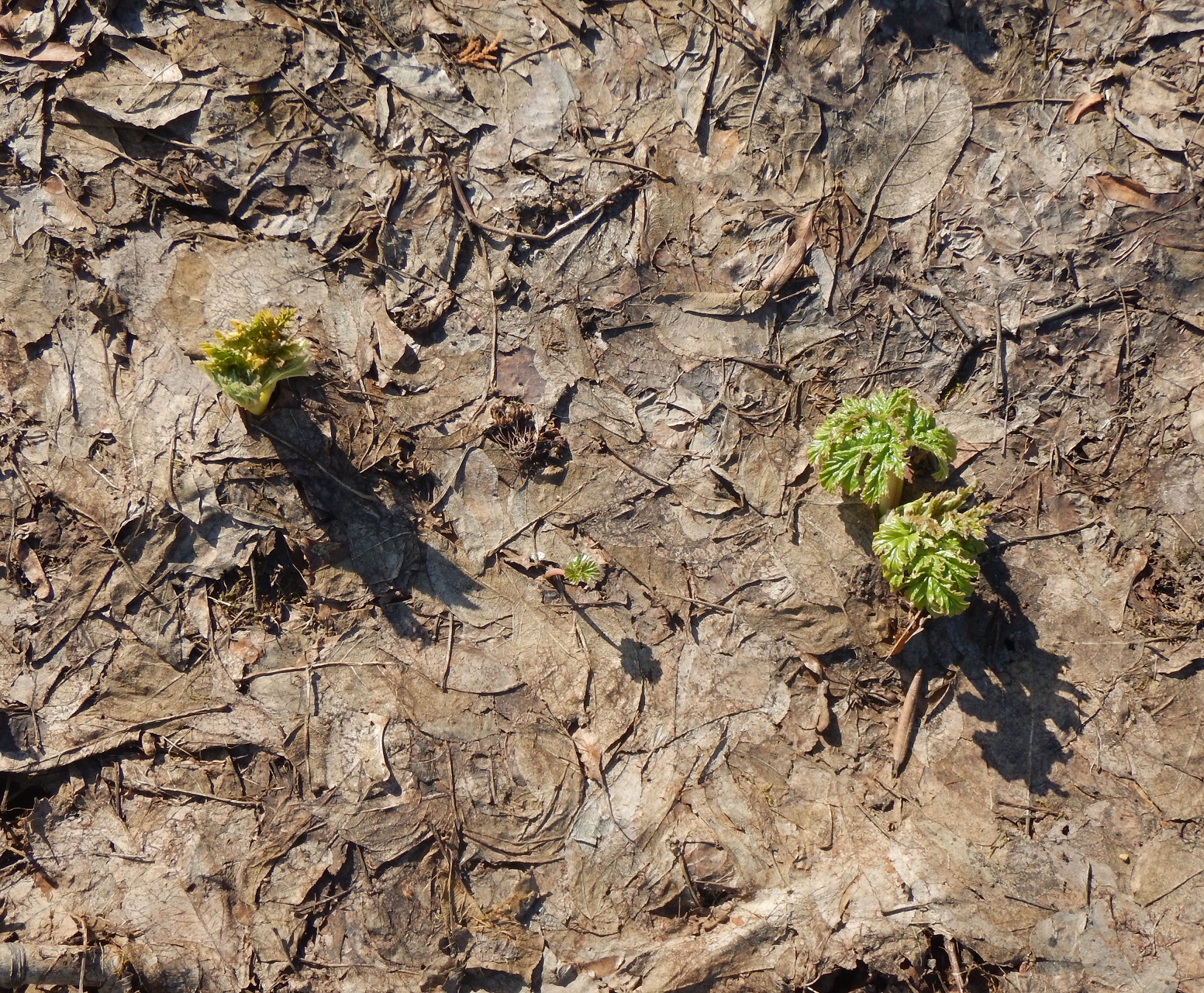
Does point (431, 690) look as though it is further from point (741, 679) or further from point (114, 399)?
point (114, 399)

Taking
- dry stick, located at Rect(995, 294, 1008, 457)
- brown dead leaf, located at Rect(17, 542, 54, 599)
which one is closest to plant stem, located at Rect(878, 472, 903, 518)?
dry stick, located at Rect(995, 294, 1008, 457)

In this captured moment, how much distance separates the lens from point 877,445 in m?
4.14

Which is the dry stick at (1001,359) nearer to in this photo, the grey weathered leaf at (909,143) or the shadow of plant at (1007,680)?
the grey weathered leaf at (909,143)

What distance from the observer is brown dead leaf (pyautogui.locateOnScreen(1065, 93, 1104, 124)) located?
4.53 metres

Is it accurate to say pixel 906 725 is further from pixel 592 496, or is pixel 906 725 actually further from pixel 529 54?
pixel 529 54

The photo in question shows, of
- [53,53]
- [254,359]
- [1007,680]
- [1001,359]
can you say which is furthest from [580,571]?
[53,53]

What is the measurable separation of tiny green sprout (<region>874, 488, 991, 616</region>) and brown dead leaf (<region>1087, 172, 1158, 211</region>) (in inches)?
78.7

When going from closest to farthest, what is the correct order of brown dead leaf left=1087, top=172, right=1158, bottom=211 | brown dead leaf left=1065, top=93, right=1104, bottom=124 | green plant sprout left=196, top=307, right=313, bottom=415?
green plant sprout left=196, top=307, right=313, bottom=415 < brown dead leaf left=1087, top=172, right=1158, bottom=211 < brown dead leaf left=1065, top=93, right=1104, bottom=124

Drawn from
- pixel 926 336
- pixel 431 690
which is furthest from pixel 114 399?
pixel 926 336

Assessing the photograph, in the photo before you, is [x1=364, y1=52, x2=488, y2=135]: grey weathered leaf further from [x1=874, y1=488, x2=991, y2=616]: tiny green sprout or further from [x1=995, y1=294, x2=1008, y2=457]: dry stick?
[x1=874, y1=488, x2=991, y2=616]: tiny green sprout

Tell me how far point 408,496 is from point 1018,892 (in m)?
4.04

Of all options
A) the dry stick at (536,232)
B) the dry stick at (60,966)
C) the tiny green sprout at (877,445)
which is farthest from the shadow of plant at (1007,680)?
the dry stick at (60,966)

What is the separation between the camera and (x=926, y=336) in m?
4.65

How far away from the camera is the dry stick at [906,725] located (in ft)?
14.5
